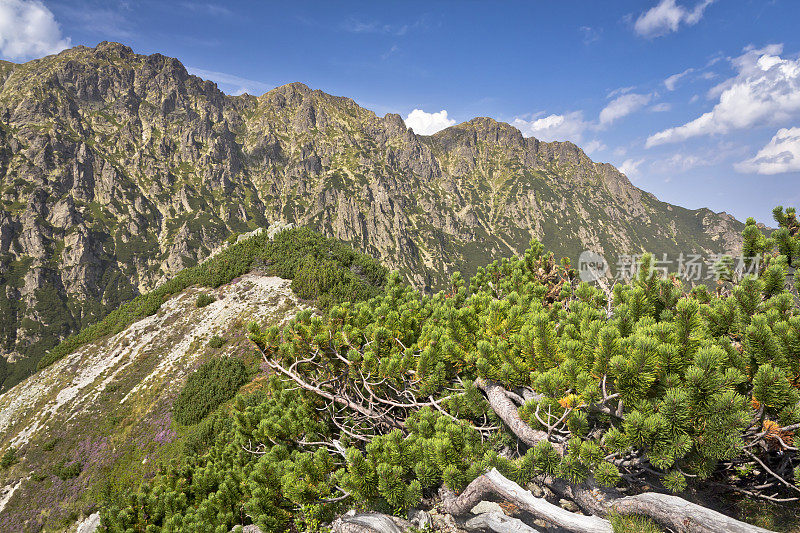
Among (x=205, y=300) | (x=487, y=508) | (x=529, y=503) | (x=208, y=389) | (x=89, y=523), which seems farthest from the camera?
(x=205, y=300)

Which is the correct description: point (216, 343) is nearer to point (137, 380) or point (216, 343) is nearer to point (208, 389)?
point (208, 389)

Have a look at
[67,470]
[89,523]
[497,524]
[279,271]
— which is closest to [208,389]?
[89,523]

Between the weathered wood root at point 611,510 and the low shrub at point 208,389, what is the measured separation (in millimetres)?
24644

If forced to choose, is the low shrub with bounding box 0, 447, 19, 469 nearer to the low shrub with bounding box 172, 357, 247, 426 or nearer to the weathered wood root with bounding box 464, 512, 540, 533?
the low shrub with bounding box 172, 357, 247, 426

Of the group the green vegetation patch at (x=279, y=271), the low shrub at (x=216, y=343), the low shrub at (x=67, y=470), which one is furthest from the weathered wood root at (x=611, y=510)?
the low shrub at (x=67, y=470)

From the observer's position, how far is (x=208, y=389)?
25.1 metres

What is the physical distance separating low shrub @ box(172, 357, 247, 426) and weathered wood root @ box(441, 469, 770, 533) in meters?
24.6

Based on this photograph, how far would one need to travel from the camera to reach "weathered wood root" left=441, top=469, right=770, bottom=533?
3721 millimetres

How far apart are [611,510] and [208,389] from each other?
27.8 meters

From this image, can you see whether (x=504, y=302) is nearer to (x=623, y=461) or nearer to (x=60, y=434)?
(x=623, y=461)

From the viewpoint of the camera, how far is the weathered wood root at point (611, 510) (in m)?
3.72

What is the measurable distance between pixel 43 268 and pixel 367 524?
269 metres

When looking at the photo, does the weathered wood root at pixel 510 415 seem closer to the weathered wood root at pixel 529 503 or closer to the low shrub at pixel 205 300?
the weathered wood root at pixel 529 503

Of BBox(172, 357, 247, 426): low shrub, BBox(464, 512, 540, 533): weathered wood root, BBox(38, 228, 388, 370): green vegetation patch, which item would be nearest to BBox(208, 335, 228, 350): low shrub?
BBox(172, 357, 247, 426): low shrub
